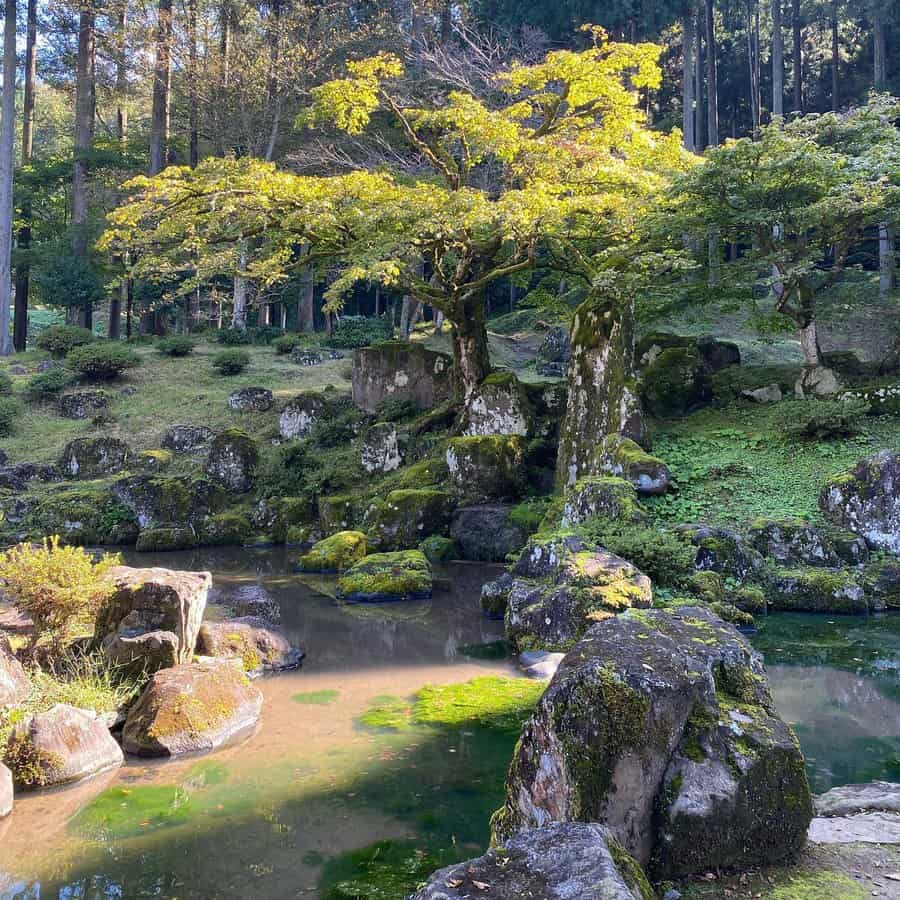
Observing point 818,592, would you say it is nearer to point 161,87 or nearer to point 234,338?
point 234,338

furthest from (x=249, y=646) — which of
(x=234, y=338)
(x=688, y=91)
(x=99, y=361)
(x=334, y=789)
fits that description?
(x=688, y=91)

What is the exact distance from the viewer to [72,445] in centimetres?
2033

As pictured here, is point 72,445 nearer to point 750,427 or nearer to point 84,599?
point 84,599

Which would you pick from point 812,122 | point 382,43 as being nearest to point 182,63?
point 382,43

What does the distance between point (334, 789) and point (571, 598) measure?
4005 millimetres

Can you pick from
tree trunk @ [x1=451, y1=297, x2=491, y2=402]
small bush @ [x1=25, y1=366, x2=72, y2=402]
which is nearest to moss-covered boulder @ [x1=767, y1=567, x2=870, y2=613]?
tree trunk @ [x1=451, y1=297, x2=491, y2=402]

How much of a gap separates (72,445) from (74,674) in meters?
14.6

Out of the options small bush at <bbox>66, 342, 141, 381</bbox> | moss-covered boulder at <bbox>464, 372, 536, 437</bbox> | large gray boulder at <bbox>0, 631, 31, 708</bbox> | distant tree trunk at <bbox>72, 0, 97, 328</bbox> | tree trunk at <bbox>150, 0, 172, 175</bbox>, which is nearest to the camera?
large gray boulder at <bbox>0, 631, 31, 708</bbox>

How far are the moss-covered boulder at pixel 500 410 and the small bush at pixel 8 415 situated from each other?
1312cm

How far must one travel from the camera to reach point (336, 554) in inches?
563

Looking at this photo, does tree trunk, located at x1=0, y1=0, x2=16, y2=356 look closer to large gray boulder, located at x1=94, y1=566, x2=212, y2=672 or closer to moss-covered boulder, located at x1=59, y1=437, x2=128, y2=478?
moss-covered boulder, located at x1=59, y1=437, x2=128, y2=478

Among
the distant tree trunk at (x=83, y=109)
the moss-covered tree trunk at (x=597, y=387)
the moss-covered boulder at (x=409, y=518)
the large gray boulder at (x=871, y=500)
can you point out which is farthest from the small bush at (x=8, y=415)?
the large gray boulder at (x=871, y=500)

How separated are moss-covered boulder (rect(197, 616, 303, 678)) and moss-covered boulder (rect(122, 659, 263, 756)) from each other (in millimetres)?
990

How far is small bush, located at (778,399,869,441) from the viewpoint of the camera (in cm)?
1370
